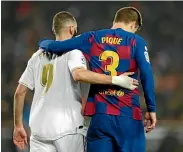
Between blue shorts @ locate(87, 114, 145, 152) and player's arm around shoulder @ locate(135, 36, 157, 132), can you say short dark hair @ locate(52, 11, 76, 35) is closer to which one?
player's arm around shoulder @ locate(135, 36, 157, 132)

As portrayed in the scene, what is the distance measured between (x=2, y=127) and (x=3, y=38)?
164 centimetres

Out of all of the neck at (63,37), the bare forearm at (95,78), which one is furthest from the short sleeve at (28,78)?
the bare forearm at (95,78)

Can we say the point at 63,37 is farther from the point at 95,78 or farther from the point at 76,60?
the point at 95,78

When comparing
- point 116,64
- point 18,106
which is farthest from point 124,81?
point 18,106

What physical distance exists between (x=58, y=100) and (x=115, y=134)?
45cm

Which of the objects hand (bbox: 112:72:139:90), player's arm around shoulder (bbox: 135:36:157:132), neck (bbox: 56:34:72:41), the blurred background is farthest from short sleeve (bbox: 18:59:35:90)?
the blurred background

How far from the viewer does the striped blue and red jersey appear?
3449 mm

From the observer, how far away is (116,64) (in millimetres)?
3455

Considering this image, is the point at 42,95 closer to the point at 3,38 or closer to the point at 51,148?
the point at 51,148

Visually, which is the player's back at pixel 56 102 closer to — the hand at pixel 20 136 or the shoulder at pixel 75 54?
the shoulder at pixel 75 54

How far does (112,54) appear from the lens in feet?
11.3

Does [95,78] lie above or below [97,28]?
below

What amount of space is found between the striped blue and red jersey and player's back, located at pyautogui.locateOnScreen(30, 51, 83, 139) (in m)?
0.10

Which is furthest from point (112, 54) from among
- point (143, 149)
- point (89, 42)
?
point (143, 149)
